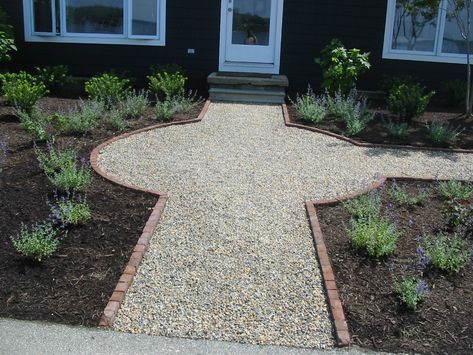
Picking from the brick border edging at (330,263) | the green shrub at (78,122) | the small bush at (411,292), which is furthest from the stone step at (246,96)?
the small bush at (411,292)

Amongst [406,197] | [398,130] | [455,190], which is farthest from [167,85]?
[455,190]

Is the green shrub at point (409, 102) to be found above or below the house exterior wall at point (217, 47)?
below

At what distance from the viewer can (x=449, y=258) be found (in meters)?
4.59

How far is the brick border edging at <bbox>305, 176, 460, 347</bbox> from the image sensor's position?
3.86m

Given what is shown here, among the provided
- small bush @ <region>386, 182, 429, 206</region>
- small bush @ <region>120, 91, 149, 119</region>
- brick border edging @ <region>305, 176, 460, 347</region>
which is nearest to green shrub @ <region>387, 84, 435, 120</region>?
brick border edging @ <region>305, 176, 460, 347</region>

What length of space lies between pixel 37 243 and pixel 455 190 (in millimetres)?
4113

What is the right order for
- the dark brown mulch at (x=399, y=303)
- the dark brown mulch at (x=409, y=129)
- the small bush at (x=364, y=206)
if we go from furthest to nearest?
1. the dark brown mulch at (x=409, y=129)
2. the small bush at (x=364, y=206)
3. the dark brown mulch at (x=399, y=303)

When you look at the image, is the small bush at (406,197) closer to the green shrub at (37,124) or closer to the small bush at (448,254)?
the small bush at (448,254)

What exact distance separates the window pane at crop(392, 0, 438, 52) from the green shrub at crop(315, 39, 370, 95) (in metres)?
1.73

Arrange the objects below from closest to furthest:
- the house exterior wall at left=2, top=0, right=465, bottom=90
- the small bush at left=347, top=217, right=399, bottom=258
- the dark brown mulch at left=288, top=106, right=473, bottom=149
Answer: the small bush at left=347, top=217, right=399, bottom=258
the dark brown mulch at left=288, top=106, right=473, bottom=149
the house exterior wall at left=2, top=0, right=465, bottom=90

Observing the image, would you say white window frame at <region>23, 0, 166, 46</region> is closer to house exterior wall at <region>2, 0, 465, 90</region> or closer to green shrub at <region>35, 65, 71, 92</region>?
house exterior wall at <region>2, 0, 465, 90</region>

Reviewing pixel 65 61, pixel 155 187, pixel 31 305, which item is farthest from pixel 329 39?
pixel 31 305

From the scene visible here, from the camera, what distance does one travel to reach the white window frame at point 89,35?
11.6 m

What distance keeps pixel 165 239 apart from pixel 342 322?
181 cm
